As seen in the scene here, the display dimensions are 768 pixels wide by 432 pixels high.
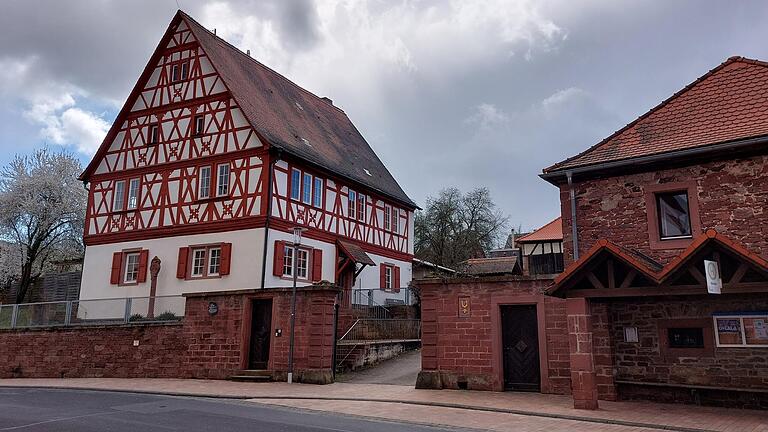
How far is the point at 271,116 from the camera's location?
1047 inches

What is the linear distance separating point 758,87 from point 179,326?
1694 cm

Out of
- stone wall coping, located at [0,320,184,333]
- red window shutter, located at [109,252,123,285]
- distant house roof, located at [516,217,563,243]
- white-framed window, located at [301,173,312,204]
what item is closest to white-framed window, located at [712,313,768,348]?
stone wall coping, located at [0,320,184,333]

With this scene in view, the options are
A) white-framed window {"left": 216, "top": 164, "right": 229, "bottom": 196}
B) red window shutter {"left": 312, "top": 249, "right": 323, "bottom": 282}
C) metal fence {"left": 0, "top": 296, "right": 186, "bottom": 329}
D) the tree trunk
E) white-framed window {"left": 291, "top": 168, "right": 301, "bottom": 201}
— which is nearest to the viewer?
metal fence {"left": 0, "top": 296, "right": 186, "bottom": 329}

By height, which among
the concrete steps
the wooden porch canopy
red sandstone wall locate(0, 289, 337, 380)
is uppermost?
the wooden porch canopy

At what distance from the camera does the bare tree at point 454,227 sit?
46.6 metres

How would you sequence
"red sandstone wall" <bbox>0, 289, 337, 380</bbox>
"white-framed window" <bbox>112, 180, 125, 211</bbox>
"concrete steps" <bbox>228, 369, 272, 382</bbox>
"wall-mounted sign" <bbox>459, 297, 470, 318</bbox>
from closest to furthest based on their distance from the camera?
"wall-mounted sign" <bbox>459, 297, 470, 318</bbox> → "red sandstone wall" <bbox>0, 289, 337, 380</bbox> → "concrete steps" <bbox>228, 369, 272, 382</bbox> → "white-framed window" <bbox>112, 180, 125, 211</bbox>

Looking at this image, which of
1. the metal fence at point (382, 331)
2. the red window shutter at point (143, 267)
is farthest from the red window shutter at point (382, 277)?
the red window shutter at point (143, 267)

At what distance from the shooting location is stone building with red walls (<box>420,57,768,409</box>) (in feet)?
37.7

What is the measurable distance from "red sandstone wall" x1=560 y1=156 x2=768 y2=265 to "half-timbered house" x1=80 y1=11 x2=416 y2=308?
40.8 ft

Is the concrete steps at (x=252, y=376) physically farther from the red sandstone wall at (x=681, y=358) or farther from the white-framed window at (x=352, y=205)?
the white-framed window at (x=352, y=205)

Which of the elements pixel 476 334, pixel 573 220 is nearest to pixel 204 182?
pixel 476 334

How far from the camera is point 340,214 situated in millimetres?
27500

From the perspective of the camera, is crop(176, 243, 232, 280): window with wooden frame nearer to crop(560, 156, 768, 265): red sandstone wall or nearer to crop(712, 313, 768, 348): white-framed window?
crop(560, 156, 768, 265): red sandstone wall

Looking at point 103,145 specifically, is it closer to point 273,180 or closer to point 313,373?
point 273,180
